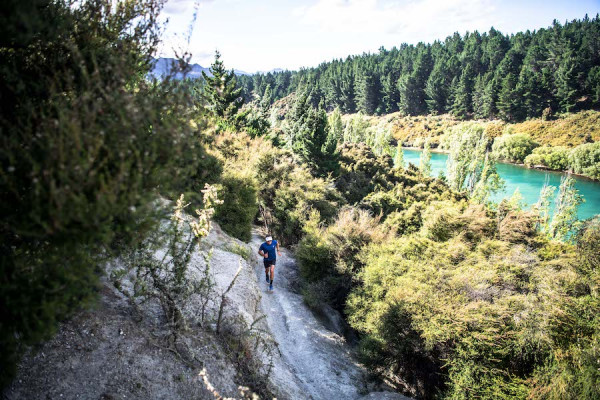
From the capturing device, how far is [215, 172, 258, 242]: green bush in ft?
56.6

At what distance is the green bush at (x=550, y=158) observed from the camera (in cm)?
6291

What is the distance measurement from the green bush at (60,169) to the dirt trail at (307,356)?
6.31m

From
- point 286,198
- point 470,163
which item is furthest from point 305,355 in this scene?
point 470,163

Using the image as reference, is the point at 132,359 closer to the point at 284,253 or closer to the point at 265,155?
the point at 284,253

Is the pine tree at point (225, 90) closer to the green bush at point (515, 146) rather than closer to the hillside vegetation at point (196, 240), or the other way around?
the hillside vegetation at point (196, 240)

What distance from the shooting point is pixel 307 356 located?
1129 centimetres

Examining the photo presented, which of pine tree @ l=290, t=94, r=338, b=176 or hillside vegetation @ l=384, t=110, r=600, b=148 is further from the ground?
hillside vegetation @ l=384, t=110, r=600, b=148

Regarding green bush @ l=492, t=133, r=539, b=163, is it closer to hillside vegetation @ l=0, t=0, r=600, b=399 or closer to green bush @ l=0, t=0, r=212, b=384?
hillside vegetation @ l=0, t=0, r=600, b=399

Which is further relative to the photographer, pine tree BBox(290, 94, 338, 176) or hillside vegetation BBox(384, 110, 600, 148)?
hillside vegetation BBox(384, 110, 600, 148)

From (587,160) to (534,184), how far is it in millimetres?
12744

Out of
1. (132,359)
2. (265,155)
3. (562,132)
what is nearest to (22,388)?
(132,359)

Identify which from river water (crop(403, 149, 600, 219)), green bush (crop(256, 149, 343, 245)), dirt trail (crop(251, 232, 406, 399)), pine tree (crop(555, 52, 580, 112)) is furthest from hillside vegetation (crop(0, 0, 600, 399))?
pine tree (crop(555, 52, 580, 112))

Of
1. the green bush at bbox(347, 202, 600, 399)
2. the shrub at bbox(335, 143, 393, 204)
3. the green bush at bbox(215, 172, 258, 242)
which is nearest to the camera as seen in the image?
the green bush at bbox(347, 202, 600, 399)

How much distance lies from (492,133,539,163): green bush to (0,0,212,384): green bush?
261ft
